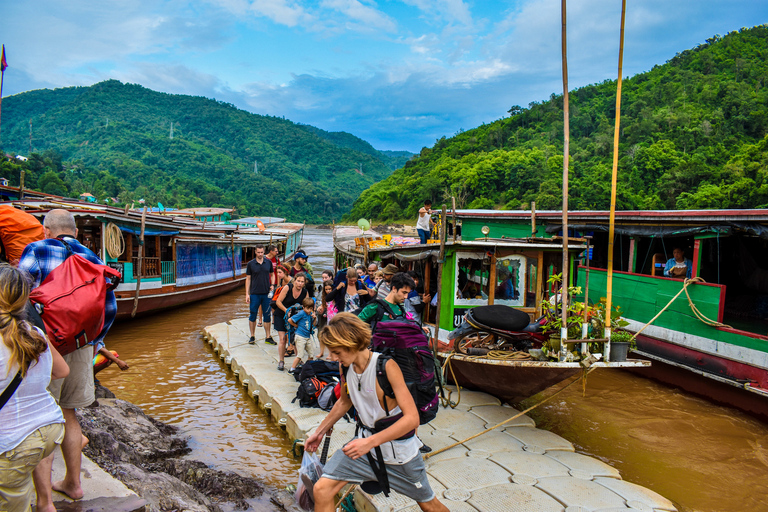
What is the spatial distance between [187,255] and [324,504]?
14.5 metres

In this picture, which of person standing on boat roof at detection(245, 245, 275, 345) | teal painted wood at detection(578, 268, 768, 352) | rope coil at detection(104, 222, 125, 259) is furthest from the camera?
rope coil at detection(104, 222, 125, 259)

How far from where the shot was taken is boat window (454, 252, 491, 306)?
716 cm

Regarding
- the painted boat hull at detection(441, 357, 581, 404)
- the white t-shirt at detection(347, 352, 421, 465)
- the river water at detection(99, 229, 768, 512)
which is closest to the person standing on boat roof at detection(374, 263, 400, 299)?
the painted boat hull at detection(441, 357, 581, 404)

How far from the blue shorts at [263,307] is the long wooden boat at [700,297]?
5.91 m

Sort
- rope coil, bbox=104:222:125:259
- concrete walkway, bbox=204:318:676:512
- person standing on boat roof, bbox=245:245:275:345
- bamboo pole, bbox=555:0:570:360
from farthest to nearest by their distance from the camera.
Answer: rope coil, bbox=104:222:125:259, person standing on boat roof, bbox=245:245:275:345, bamboo pole, bbox=555:0:570:360, concrete walkway, bbox=204:318:676:512

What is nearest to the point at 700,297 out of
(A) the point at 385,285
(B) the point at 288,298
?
(A) the point at 385,285

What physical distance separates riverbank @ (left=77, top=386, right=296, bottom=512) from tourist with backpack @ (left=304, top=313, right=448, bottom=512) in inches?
61.5

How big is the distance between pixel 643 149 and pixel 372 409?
5269 centimetres

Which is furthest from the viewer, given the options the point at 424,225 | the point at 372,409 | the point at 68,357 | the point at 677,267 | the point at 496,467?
the point at 424,225

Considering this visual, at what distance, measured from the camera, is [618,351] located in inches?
198

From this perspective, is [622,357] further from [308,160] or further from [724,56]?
[308,160]

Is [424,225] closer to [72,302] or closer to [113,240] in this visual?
[113,240]

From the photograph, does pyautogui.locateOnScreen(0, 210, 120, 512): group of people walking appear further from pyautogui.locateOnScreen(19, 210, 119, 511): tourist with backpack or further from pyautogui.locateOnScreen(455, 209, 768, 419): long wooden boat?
pyautogui.locateOnScreen(455, 209, 768, 419): long wooden boat

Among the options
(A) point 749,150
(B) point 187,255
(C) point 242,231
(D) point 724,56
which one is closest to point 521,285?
(B) point 187,255
